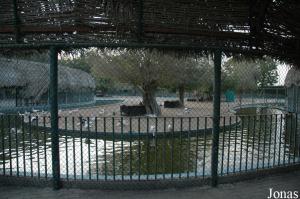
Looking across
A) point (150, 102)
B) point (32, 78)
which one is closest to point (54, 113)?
point (150, 102)

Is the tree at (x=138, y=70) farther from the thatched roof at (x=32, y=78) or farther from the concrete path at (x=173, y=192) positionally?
the concrete path at (x=173, y=192)

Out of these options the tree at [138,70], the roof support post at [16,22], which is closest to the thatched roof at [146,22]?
the roof support post at [16,22]

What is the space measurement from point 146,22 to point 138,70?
16.9 meters

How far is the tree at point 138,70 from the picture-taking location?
70.7ft

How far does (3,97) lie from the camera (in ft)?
84.7

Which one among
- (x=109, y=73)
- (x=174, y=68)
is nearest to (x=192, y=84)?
(x=174, y=68)

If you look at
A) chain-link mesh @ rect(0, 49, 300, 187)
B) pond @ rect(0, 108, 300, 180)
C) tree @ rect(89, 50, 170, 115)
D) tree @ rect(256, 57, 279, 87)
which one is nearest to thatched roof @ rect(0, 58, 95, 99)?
chain-link mesh @ rect(0, 49, 300, 187)

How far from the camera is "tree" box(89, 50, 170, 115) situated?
21.6 metres

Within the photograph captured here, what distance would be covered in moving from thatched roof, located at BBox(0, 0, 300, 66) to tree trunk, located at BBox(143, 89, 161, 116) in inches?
691

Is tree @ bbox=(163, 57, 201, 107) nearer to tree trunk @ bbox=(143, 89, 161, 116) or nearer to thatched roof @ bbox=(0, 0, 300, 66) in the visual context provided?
tree trunk @ bbox=(143, 89, 161, 116)

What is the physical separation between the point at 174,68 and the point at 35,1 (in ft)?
61.6

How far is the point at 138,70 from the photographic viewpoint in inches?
866

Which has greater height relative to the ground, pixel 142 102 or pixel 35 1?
pixel 35 1

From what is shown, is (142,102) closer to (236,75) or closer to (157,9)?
(236,75)
